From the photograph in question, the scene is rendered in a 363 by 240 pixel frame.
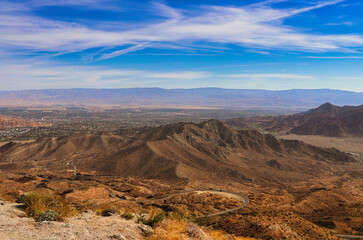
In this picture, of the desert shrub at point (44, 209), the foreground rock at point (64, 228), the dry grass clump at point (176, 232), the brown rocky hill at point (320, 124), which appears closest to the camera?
the foreground rock at point (64, 228)

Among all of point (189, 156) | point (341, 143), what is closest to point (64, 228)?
point (189, 156)

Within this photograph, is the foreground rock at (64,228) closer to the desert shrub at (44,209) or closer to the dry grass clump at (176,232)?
the desert shrub at (44,209)

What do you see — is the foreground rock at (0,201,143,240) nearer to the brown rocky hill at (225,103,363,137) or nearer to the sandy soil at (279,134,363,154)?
the sandy soil at (279,134,363,154)

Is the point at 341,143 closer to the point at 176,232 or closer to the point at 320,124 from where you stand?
the point at 320,124

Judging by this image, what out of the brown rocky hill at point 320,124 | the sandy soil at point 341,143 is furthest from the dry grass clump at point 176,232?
the brown rocky hill at point 320,124

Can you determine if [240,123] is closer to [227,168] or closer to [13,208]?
[227,168]

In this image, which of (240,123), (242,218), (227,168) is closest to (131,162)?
(227,168)
